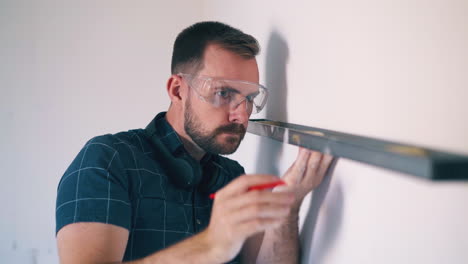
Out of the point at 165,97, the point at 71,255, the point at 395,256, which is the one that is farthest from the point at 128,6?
the point at 395,256

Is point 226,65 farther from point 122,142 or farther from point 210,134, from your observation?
point 122,142

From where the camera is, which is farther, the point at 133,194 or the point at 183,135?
the point at 183,135

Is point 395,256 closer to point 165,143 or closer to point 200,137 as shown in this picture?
point 200,137

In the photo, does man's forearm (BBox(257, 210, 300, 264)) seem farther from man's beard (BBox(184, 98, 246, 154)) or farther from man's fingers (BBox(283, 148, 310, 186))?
man's beard (BBox(184, 98, 246, 154))

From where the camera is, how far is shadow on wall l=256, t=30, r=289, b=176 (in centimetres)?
122

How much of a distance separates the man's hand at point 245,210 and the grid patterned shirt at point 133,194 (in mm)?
406

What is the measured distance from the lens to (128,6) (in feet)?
7.95

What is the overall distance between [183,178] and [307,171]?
0.50 m

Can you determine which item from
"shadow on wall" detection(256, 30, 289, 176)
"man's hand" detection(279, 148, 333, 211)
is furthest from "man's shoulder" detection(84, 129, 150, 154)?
"man's hand" detection(279, 148, 333, 211)

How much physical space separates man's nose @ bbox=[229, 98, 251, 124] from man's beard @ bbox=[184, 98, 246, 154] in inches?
1.1

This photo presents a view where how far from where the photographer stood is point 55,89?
2.33 metres

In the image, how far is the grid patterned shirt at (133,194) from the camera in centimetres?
101

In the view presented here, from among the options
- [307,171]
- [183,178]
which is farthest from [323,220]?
[183,178]

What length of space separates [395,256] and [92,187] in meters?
0.79
